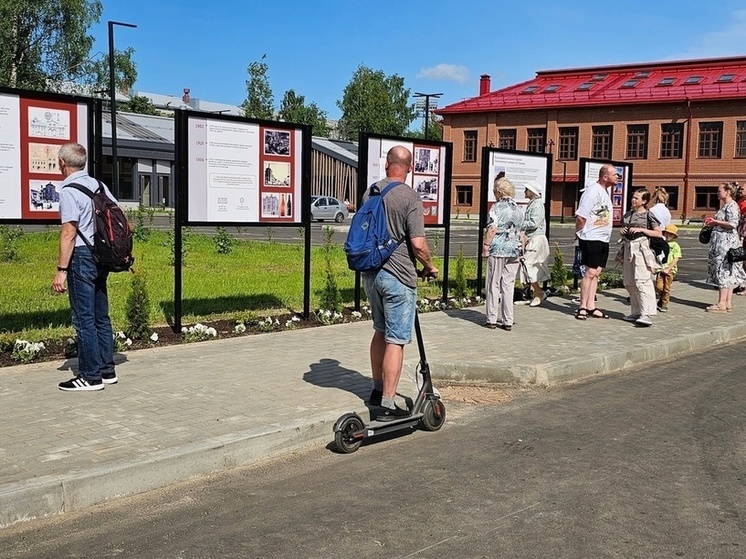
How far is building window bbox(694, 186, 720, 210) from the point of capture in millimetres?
53062

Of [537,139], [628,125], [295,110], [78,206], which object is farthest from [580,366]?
[295,110]

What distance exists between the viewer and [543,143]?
59.1 metres

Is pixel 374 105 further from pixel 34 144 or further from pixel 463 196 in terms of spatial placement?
pixel 34 144

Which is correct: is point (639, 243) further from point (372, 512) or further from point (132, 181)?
point (132, 181)

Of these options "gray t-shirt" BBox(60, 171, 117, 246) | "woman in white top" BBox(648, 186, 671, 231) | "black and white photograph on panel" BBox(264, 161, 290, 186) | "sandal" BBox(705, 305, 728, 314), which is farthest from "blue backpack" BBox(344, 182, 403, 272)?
"sandal" BBox(705, 305, 728, 314)

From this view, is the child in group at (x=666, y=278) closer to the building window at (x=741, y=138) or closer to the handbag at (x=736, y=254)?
the handbag at (x=736, y=254)

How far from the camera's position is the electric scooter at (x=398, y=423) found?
5.60m

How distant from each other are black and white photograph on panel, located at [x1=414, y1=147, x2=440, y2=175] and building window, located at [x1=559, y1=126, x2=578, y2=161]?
159 ft

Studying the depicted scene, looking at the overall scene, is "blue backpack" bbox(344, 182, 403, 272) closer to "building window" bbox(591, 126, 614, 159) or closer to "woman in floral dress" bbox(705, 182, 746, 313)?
"woman in floral dress" bbox(705, 182, 746, 313)

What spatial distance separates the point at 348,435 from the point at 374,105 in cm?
8995

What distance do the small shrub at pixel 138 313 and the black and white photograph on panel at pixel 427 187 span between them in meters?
4.69

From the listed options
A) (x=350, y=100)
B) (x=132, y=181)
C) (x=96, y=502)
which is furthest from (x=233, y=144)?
(x=350, y=100)

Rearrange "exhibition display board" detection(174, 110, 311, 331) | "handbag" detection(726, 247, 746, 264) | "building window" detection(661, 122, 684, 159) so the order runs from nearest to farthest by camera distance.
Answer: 1. "exhibition display board" detection(174, 110, 311, 331)
2. "handbag" detection(726, 247, 746, 264)
3. "building window" detection(661, 122, 684, 159)

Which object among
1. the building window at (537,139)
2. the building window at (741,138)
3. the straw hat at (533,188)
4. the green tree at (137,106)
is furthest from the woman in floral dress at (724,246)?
the green tree at (137,106)
